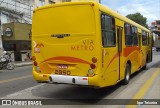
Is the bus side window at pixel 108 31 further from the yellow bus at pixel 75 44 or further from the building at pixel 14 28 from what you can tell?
the building at pixel 14 28

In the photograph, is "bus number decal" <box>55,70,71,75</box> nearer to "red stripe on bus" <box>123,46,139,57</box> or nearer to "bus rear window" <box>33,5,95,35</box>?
"bus rear window" <box>33,5,95,35</box>

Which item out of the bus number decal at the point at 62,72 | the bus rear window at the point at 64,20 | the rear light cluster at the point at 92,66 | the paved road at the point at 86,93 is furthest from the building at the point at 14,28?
the rear light cluster at the point at 92,66

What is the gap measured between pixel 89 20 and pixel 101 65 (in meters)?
1.36

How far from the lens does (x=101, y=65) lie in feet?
30.1

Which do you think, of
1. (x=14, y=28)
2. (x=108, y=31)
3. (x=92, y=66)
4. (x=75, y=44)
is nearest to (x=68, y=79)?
(x=92, y=66)

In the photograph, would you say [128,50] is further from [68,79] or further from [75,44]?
[68,79]

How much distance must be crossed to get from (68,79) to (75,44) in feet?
3.48

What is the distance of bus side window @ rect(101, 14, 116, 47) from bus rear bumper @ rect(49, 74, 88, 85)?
128cm

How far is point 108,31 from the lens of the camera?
9.95m

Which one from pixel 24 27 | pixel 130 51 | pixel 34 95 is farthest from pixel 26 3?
pixel 34 95

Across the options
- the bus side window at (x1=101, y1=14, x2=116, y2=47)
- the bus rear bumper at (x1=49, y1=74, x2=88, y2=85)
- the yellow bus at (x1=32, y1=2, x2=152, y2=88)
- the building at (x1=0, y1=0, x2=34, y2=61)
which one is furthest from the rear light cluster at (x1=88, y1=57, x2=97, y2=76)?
the building at (x1=0, y1=0, x2=34, y2=61)

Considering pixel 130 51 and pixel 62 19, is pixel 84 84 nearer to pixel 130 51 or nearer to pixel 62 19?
pixel 62 19

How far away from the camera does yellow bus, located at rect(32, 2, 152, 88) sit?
9.12m

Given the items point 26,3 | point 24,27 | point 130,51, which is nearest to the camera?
point 130,51
